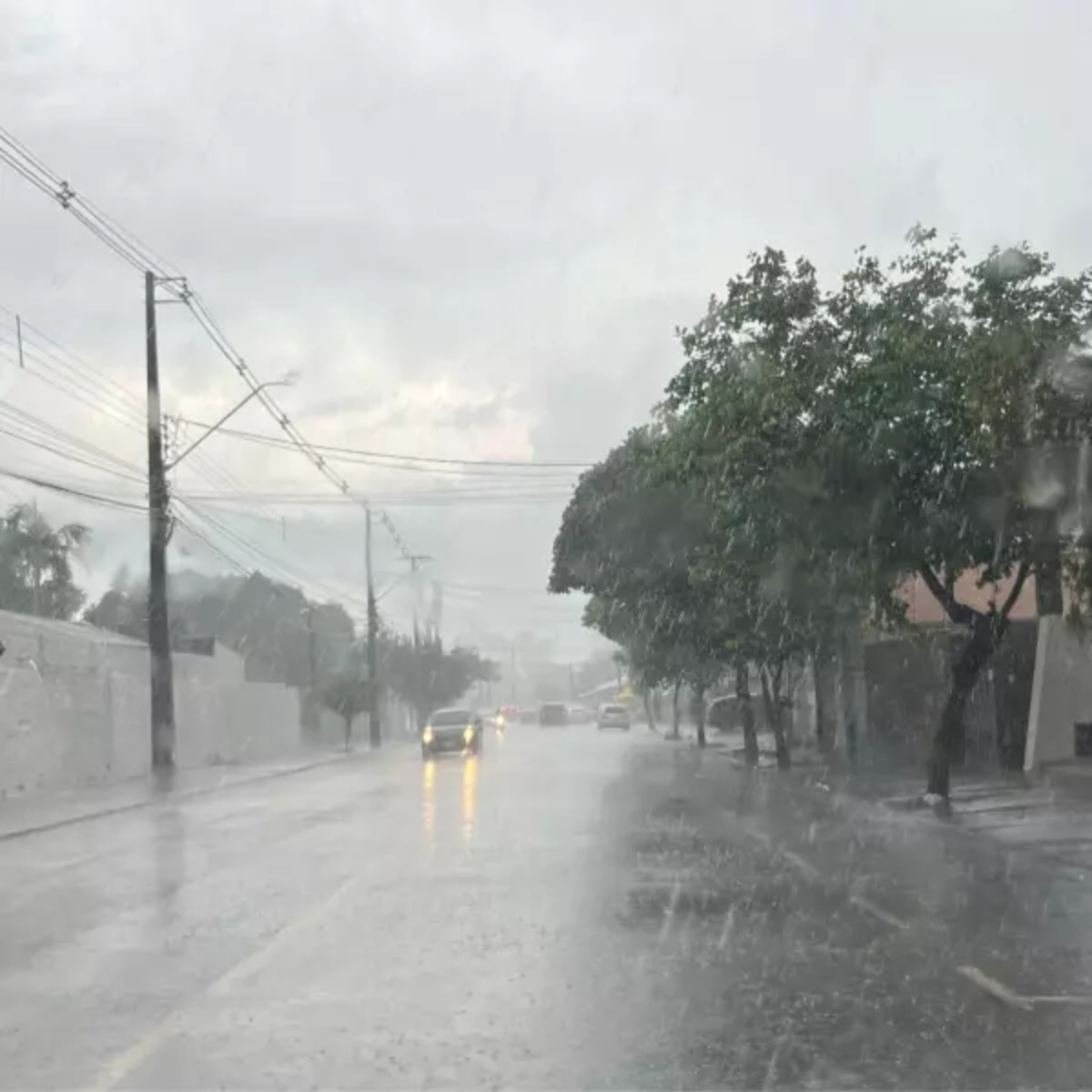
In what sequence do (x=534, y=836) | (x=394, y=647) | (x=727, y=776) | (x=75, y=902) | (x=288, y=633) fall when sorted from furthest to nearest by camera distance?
(x=394, y=647), (x=288, y=633), (x=727, y=776), (x=534, y=836), (x=75, y=902)

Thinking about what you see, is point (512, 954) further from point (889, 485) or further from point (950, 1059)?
point (889, 485)

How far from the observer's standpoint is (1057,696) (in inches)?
1127

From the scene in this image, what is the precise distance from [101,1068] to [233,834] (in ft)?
44.9

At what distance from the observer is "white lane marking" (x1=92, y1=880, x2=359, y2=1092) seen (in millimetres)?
7383

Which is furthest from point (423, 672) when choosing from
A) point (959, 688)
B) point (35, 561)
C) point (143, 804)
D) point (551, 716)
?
point (959, 688)

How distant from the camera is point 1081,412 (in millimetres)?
16469

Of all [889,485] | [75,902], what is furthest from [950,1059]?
[889,485]

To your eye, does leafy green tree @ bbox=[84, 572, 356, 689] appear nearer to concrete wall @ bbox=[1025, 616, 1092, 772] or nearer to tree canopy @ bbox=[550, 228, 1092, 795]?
concrete wall @ bbox=[1025, 616, 1092, 772]

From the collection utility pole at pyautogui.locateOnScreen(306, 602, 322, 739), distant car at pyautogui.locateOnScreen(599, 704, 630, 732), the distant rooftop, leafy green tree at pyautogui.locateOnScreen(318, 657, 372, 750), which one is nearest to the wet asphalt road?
the distant rooftop

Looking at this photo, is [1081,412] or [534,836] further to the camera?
[534,836]

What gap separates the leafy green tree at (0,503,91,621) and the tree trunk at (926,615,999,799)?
1566 inches

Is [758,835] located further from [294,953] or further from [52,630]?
[52,630]

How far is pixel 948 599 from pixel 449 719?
3039 centimetres

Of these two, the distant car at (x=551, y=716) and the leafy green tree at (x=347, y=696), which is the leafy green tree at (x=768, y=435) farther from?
the distant car at (x=551, y=716)
